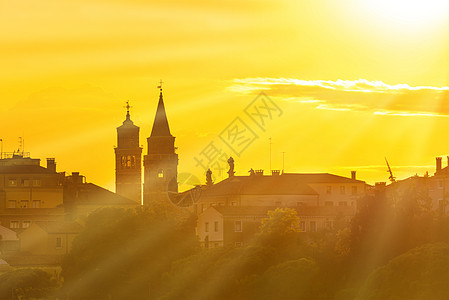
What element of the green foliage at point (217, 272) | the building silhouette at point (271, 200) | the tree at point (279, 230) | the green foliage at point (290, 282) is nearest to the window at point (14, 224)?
the building silhouette at point (271, 200)

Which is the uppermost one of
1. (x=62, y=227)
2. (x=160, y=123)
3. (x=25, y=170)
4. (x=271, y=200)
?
(x=160, y=123)

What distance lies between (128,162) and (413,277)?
11666 centimetres

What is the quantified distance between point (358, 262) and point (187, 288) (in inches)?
424

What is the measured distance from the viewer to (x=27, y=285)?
330ft

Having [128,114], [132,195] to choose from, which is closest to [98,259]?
[132,195]

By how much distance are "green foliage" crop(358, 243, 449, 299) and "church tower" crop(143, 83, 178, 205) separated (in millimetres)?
99853

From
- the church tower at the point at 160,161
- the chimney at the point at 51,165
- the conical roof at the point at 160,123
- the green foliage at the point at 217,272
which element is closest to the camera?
the green foliage at the point at 217,272

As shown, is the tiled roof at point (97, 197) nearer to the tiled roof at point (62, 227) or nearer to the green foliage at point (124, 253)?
the tiled roof at point (62, 227)

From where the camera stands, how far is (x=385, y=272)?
72438 mm

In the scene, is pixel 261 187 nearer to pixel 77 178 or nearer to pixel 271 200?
pixel 271 200

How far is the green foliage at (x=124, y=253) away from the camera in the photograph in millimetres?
93375

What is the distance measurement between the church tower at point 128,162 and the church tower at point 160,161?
285cm

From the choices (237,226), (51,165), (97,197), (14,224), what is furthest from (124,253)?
(51,165)

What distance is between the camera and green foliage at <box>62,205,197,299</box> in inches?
3676
